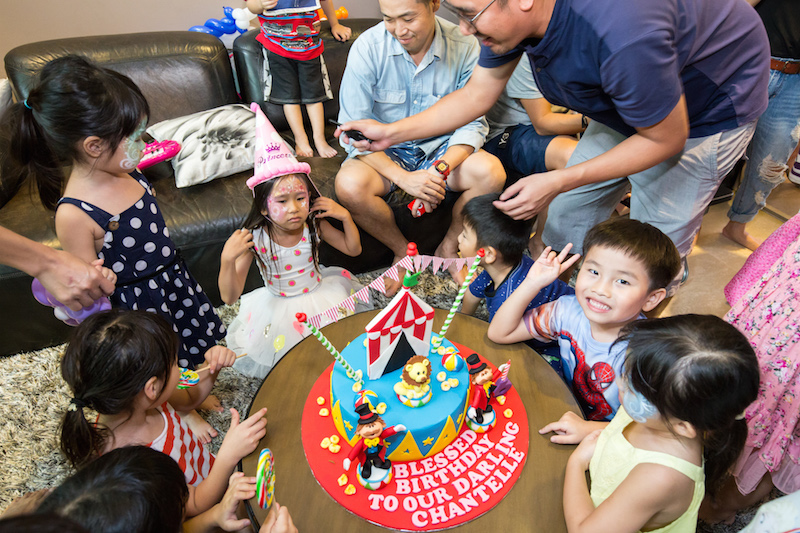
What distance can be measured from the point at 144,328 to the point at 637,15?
53.2 inches

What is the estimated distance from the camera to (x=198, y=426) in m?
1.63

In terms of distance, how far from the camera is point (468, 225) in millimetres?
1599

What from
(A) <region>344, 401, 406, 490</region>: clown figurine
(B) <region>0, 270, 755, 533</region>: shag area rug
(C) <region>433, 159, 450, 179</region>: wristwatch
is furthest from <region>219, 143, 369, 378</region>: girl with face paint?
(A) <region>344, 401, 406, 490</region>: clown figurine

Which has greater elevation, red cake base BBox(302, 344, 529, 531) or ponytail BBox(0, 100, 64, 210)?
ponytail BBox(0, 100, 64, 210)

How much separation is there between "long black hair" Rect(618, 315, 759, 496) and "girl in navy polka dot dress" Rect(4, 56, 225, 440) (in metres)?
1.37

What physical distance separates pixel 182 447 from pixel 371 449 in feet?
1.83

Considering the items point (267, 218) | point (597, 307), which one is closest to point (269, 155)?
point (267, 218)

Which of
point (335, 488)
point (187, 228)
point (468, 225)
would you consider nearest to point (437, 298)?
point (468, 225)

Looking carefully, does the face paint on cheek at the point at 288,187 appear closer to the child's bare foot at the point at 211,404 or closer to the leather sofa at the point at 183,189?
the leather sofa at the point at 183,189

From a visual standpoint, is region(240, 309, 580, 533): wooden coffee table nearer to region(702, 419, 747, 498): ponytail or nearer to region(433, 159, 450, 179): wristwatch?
region(702, 419, 747, 498): ponytail

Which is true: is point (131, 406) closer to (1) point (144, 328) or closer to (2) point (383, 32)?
(1) point (144, 328)

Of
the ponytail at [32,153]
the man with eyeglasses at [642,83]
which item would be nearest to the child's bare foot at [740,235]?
the man with eyeglasses at [642,83]

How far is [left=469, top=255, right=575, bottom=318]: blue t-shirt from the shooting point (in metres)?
1.61

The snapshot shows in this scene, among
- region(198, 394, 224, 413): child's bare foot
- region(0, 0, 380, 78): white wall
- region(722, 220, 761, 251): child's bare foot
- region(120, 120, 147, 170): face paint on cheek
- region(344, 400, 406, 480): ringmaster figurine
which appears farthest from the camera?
region(0, 0, 380, 78): white wall
